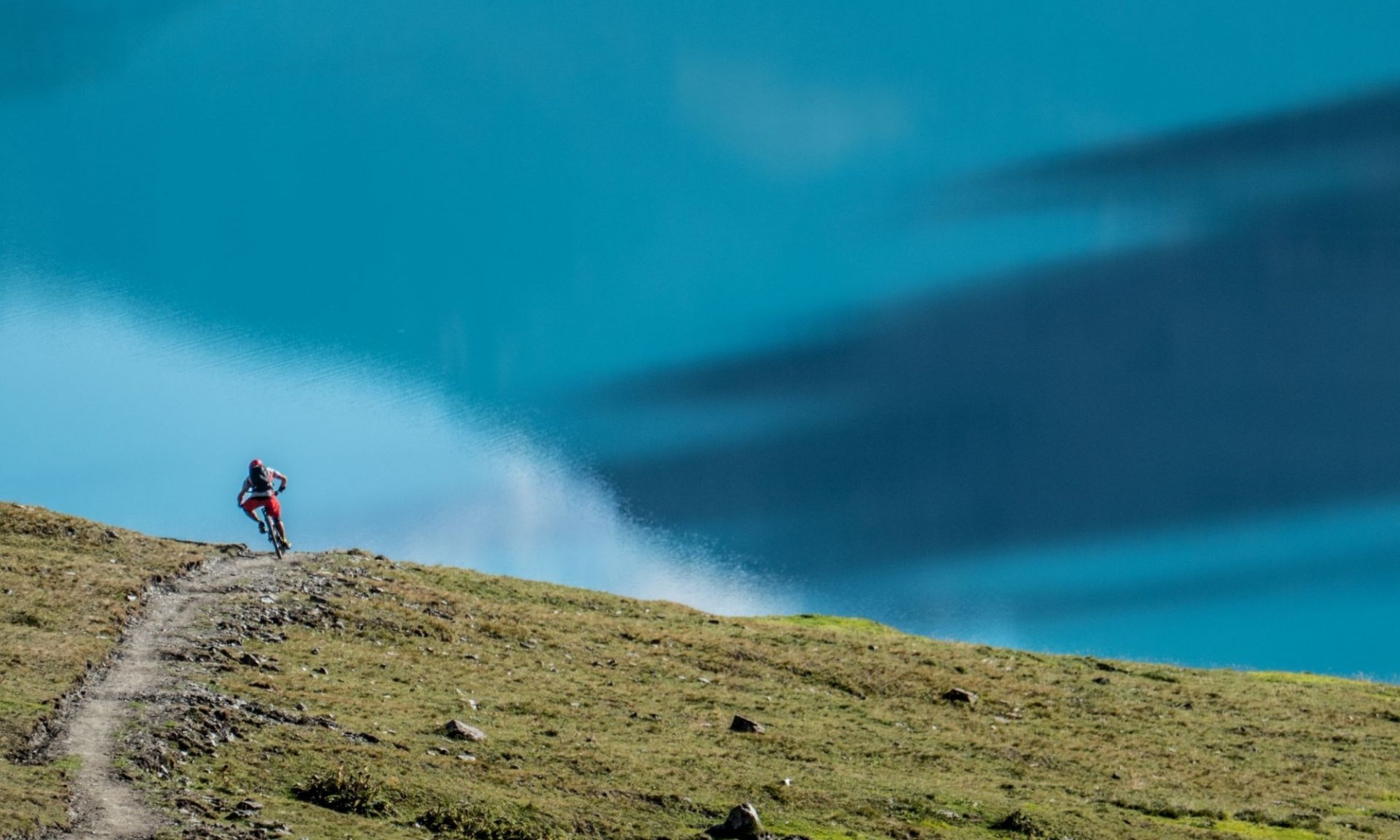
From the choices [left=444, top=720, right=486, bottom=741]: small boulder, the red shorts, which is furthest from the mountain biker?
[left=444, top=720, right=486, bottom=741]: small boulder

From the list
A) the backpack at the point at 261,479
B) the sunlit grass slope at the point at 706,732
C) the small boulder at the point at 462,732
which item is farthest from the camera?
the backpack at the point at 261,479

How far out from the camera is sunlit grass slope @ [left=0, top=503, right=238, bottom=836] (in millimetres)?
21734

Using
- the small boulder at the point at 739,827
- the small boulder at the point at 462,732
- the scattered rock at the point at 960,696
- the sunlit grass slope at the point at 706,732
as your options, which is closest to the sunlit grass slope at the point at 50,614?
the sunlit grass slope at the point at 706,732

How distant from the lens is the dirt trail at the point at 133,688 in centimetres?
2084

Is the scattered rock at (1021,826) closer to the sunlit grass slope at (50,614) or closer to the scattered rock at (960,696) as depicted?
the scattered rock at (960,696)

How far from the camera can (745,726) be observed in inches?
1351

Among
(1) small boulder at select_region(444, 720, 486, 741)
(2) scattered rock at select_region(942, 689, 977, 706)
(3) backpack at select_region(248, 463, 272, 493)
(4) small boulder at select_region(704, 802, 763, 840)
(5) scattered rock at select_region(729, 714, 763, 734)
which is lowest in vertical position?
(4) small boulder at select_region(704, 802, 763, 840)

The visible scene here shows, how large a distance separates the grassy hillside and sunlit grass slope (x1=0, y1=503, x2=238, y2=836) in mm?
475

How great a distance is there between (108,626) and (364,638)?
20.9 feet

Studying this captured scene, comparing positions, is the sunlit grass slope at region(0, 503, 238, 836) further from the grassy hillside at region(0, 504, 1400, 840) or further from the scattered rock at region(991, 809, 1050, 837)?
the scattered rock at region(991, 809, 1050, 837)

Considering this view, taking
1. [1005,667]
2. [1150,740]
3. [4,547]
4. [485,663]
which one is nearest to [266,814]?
[485,663]

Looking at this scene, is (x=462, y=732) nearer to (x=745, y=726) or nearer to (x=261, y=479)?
(x=745, y=726)

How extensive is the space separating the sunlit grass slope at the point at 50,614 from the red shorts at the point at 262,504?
2136 mm

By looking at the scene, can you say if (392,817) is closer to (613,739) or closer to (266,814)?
(266,814)
